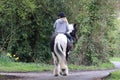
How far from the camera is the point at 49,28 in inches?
1050

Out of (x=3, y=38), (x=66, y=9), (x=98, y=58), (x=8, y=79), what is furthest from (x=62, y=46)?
(x=98, y=58)

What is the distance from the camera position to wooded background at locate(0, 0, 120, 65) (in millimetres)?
25422

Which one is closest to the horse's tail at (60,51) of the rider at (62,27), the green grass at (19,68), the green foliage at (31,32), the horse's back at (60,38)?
the horse's back at (60,38)

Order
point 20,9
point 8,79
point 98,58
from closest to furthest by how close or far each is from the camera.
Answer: point 8,79 → point 20,9 → point 98,58

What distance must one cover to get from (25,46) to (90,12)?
635 cm

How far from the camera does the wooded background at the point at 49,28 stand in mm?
25422

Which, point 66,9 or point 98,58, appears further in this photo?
point 98,58

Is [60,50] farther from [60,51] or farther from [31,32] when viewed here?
[31,32]

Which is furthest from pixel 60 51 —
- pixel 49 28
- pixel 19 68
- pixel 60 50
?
pixel 49 28

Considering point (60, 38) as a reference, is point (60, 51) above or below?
below

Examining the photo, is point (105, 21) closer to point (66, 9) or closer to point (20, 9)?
point (66, 9)

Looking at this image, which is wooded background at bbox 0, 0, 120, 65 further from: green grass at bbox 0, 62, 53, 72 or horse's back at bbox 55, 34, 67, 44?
horse's back at bbox 55, 34, 67, 44

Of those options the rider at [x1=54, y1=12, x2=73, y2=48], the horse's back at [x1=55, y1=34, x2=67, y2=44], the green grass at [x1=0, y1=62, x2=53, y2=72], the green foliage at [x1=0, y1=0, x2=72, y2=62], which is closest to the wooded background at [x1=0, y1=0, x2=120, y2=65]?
the green foliage at [x1=0, y1=0, x2=72, y2=62]

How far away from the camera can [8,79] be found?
12508 millimetres
